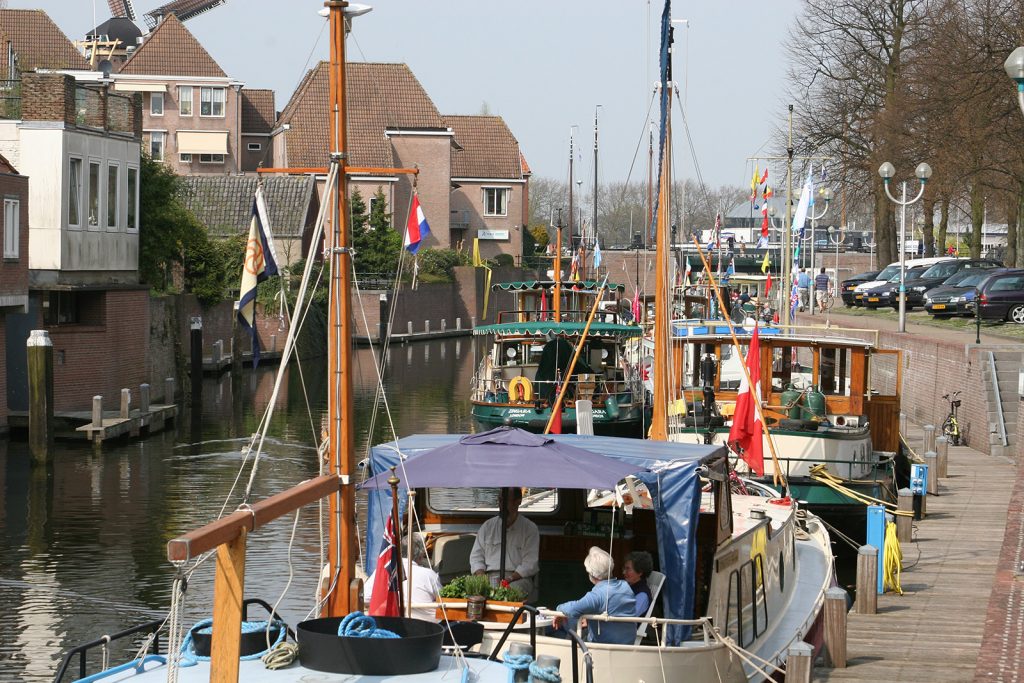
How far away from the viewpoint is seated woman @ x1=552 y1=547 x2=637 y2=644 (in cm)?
1143

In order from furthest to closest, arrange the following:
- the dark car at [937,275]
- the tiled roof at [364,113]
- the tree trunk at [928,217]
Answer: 1. the tiled roof at [364,113]
2. the tree trunk at [928,217]
3. the dark car at [937,275]

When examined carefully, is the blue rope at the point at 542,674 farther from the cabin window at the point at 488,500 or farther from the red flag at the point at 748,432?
the red flag at the point at 748,432

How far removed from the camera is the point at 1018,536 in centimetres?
1766

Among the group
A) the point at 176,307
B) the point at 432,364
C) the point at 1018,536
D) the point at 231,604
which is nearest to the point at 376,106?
the point at 432,364

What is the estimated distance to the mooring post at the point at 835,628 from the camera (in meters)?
14.3

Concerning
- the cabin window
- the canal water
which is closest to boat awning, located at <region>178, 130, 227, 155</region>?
the canal water

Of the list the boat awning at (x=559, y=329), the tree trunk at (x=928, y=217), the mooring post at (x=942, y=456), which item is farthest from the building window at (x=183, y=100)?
the mooring post at (x=942, y=456)

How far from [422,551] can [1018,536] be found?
328 inches

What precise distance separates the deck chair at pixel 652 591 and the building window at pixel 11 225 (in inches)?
941

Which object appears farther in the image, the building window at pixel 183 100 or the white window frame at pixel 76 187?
the building window at pixel 183 100

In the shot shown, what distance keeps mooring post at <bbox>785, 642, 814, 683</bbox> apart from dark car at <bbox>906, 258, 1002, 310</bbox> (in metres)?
41.1

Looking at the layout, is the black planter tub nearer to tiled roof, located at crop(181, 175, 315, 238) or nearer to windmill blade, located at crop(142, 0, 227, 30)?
tiled roof, located at crop(181, 175, 315, 238)

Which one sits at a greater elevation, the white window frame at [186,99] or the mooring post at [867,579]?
the white window frame at [186,99]

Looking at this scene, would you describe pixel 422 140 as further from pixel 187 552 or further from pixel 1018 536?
pixel 187 552
